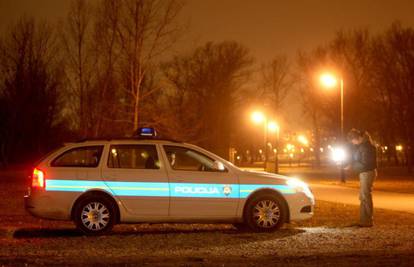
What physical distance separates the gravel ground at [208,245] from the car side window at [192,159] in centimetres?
116

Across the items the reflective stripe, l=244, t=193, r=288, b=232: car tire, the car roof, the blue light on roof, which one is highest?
the blue light on roof

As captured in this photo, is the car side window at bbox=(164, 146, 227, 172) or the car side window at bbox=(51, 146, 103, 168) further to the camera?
the car side window at bbox=(164, 146, 227, 172)

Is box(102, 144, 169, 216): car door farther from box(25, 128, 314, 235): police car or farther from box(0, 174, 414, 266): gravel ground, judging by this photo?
box(0, 174, 414, 266): gravel ground

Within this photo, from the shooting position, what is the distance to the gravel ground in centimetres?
935

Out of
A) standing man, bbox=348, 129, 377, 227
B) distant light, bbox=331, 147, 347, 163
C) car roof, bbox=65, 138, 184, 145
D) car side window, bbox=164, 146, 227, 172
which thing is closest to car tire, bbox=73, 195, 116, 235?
car roof, bbox=65, 138, 184, 145

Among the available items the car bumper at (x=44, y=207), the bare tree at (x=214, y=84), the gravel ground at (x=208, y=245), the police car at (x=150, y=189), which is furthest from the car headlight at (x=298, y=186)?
the bare tree at (x=214, y=84)

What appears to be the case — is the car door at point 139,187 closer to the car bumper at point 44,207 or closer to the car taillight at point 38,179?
the car bumper at point 44,207

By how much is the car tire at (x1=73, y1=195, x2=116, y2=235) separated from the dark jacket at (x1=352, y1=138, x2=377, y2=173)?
492 centimetres

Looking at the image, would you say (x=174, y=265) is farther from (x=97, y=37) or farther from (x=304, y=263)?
(x=97, y=37)

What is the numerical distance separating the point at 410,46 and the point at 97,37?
1488 inches

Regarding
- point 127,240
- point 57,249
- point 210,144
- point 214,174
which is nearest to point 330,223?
point 214,174

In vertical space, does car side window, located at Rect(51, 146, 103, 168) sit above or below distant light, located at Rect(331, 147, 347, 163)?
below

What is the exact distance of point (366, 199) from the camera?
13812mm

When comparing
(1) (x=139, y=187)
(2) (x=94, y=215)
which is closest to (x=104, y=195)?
(2) (x=94, y=215)
